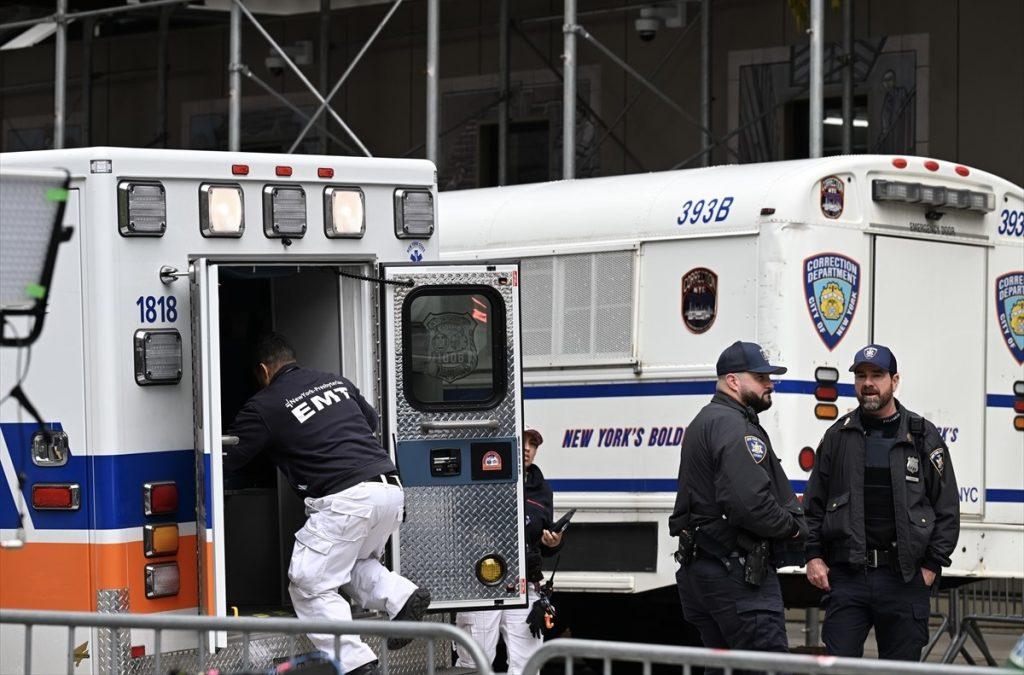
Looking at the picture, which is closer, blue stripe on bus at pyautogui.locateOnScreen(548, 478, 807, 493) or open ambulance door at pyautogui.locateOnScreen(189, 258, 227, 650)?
open ambulance door at pyautogui.locateOnScreen(189, 258, 227, 650)


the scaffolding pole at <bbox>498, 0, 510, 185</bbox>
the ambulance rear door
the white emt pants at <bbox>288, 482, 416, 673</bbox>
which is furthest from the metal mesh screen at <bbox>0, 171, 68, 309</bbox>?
the scaffolding pole at <bbox>498, 0, 510, 185</bbox>

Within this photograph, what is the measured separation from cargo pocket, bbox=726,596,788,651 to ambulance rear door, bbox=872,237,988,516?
3.15m

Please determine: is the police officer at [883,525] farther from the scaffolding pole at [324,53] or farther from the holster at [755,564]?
the scaffolding pole at [324,53]

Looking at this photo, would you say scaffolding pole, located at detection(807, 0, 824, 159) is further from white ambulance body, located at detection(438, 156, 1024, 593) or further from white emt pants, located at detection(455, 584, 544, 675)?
white emt pants, located at detection(455, 584, 544, 675)

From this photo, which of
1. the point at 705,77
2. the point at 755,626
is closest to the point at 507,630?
the point at 755,626

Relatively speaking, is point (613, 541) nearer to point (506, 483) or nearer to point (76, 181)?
point (506, 483)

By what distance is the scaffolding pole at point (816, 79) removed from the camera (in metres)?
13.6

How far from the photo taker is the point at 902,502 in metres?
8.79

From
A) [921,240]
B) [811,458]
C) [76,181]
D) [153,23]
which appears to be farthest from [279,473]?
[153,23]

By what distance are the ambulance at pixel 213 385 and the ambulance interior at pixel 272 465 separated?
12mm

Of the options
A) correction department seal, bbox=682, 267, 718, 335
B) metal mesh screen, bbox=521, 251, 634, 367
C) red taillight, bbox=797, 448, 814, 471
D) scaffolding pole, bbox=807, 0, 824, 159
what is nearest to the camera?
red taillight, bbox=797, 448, 814, 471

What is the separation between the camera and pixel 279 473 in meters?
9.73

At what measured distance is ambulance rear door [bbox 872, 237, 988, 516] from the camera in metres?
11.3

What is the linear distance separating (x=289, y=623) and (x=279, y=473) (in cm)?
340
